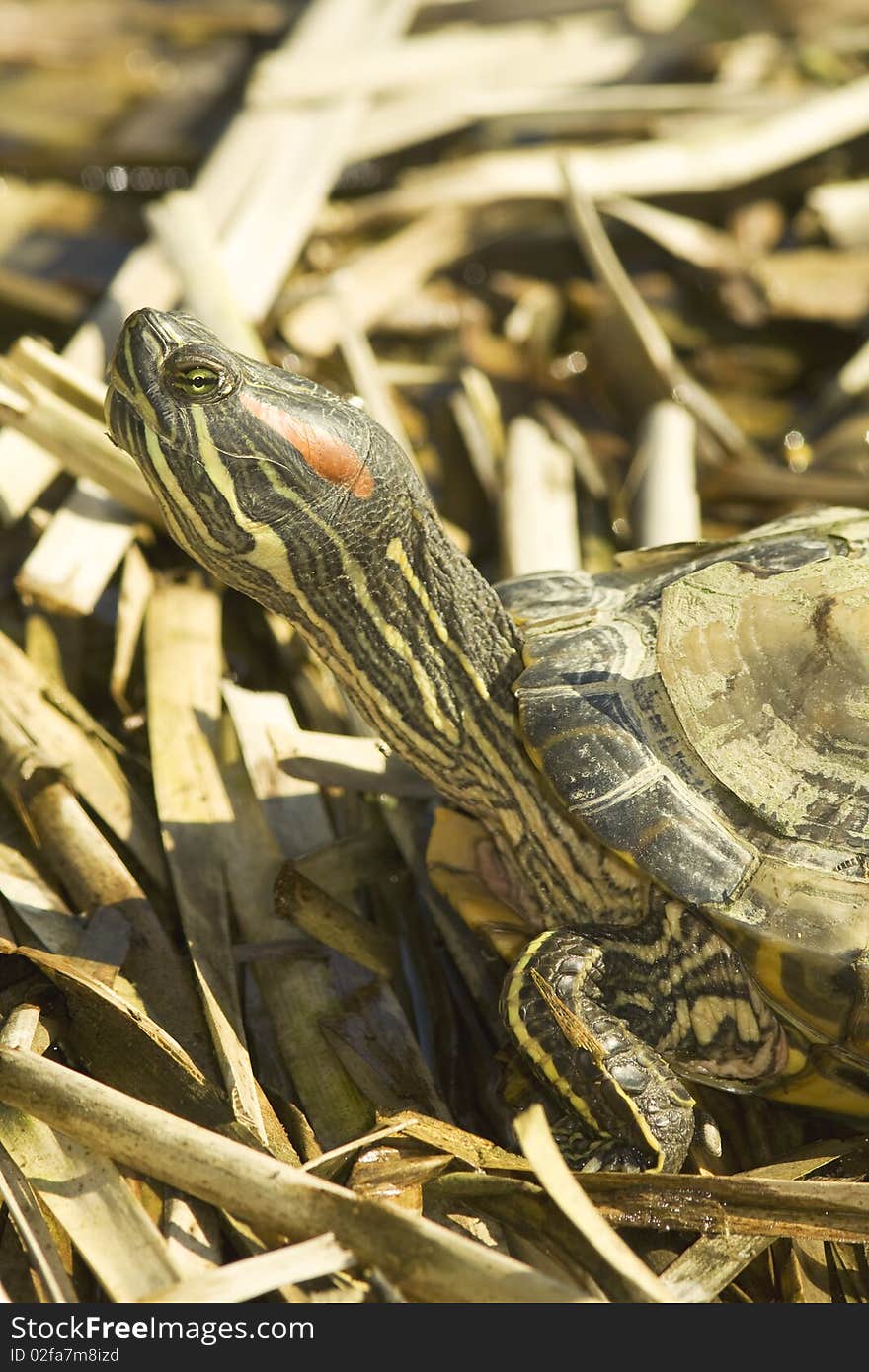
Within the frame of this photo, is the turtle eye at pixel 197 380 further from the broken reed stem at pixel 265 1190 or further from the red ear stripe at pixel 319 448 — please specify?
the broken reed stem at pixel 265 1190

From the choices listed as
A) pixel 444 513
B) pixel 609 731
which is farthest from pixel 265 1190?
pixel 444 513

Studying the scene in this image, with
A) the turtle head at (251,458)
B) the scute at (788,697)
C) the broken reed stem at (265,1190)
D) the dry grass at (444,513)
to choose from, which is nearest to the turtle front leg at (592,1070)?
the dry grass at (444,513)

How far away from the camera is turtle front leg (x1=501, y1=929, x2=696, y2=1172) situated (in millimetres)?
4383

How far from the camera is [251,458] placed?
4.24m

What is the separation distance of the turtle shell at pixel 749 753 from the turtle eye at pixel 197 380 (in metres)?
1.50

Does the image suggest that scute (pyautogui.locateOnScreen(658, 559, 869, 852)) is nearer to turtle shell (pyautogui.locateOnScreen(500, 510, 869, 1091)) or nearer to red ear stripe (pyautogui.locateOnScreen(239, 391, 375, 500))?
turtle shell (pyautogui.locateOnScreen(500, 510, 869, 1091))

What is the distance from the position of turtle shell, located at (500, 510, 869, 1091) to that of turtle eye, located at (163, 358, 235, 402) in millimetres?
1496

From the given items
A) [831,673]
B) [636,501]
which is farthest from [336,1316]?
[636,501]

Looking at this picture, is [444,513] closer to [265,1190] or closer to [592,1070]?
[592,1070]

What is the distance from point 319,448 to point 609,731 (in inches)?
54.7

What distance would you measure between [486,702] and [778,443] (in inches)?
157

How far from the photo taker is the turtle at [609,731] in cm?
427

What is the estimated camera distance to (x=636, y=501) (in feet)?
22.9

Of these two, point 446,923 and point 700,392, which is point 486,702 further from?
point 700,392
